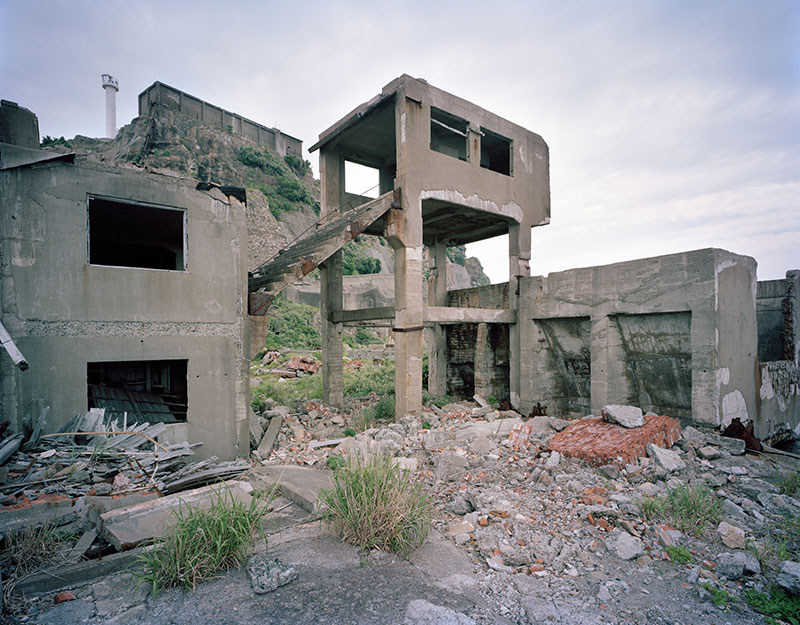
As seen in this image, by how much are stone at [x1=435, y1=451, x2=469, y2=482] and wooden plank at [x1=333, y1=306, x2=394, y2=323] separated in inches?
194

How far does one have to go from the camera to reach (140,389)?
9312mm

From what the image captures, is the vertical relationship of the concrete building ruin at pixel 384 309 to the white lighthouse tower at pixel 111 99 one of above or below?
below

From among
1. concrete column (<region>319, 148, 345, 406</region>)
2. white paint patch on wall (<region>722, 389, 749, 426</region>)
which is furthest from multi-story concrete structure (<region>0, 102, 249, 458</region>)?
white paint patch on wall (<region>722, 389, 749, 426</region>)

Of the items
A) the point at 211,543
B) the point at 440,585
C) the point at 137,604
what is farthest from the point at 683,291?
the point at 137,604

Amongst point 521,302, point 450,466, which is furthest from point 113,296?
point 521,302

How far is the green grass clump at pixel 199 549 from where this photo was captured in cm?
341

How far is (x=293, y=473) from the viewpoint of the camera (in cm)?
665

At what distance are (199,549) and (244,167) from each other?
38.7 metres

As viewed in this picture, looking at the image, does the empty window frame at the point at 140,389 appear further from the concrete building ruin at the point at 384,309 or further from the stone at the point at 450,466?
the stone at the point at 450,466

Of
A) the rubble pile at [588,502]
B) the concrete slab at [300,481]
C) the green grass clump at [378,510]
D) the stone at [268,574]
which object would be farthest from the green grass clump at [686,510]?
the stone at [268,574]

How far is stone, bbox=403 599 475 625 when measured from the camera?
2982mm

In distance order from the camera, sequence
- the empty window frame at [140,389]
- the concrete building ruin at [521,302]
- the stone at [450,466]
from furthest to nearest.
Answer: the concrete building ruin at [521,302] → the empty window frame at [140,389] → the stone at [450,466]

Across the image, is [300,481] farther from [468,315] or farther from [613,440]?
[468,315]

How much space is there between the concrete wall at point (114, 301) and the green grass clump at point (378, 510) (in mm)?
3759
